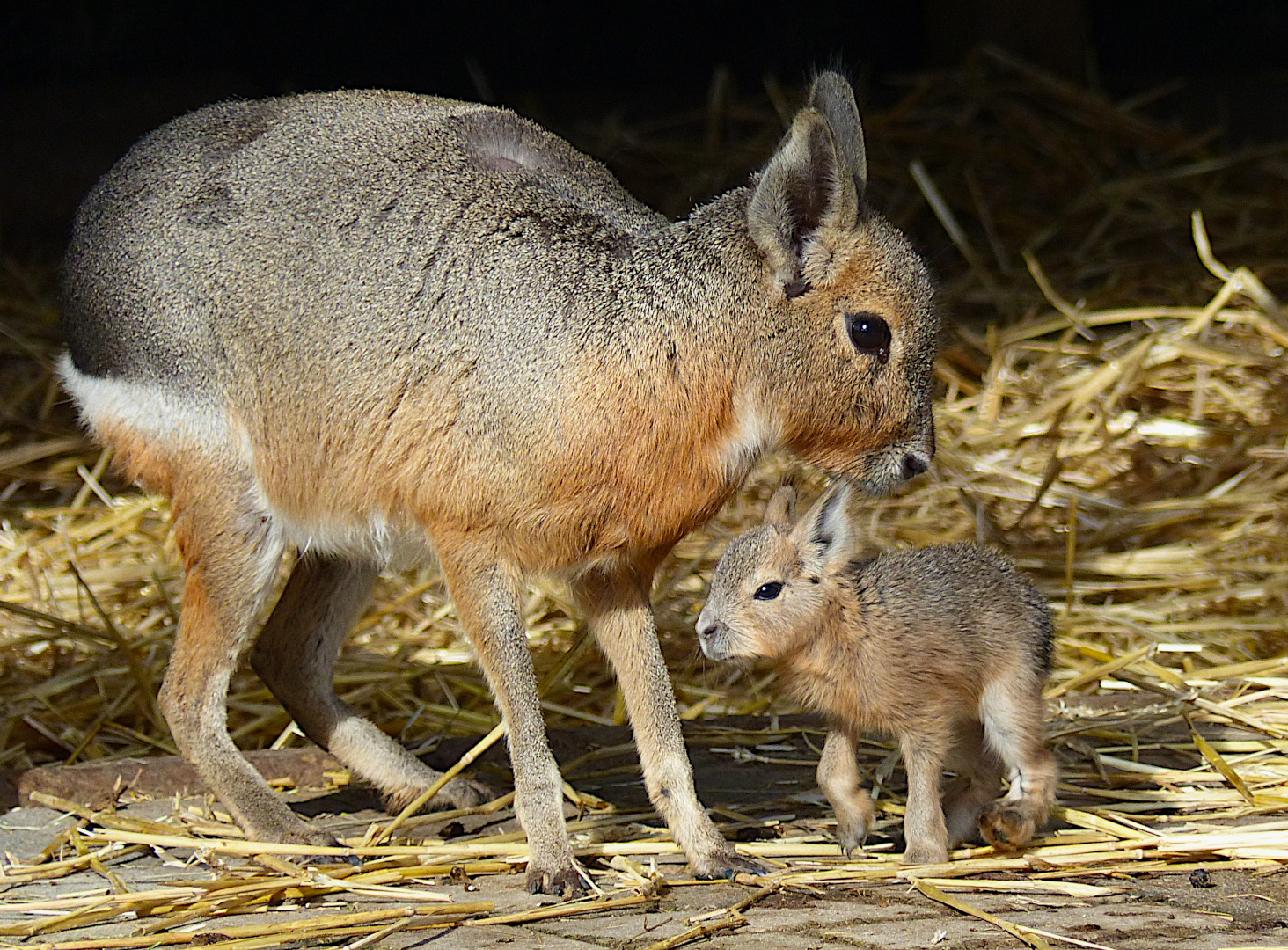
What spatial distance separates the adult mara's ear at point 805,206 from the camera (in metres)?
3.40

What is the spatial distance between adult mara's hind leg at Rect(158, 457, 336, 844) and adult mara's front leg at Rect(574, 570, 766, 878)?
77 cm

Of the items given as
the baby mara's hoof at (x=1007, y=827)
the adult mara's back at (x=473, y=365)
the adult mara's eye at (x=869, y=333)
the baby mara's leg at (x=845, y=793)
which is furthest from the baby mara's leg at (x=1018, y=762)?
the adult mara's eye at (x=869, y=333)

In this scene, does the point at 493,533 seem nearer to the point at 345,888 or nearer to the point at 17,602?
the point at 345,888

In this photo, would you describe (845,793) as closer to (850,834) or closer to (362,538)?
(850,834)

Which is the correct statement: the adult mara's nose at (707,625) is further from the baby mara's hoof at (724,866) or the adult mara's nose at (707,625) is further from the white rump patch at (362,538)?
the white rump patch at (362,538)

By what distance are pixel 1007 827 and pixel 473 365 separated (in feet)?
4.83

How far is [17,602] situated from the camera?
5.22 m

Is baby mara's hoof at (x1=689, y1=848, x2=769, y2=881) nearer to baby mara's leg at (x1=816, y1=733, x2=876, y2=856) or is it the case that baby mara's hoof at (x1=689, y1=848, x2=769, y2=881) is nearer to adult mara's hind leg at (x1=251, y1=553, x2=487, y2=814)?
baby mara's leg at (x1=816, y1=733, x2=876, y2=856)

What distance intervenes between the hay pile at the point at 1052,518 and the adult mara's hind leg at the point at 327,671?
0.36 meters

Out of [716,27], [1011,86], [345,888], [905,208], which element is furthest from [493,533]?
[716,27]

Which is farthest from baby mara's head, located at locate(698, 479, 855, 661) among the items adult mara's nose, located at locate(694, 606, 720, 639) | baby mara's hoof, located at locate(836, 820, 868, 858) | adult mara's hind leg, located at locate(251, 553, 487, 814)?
adult mara's hind leg, located at locate(251, 553, 487, 814)

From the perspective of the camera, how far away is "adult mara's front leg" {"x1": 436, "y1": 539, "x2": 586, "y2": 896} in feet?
11.5

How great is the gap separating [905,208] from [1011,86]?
47.2 inches

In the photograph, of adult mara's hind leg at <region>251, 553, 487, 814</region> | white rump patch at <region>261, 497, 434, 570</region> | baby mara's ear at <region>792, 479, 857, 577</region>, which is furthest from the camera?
adult mara's hind leg at <region>251, 553, 487, 814</region>
